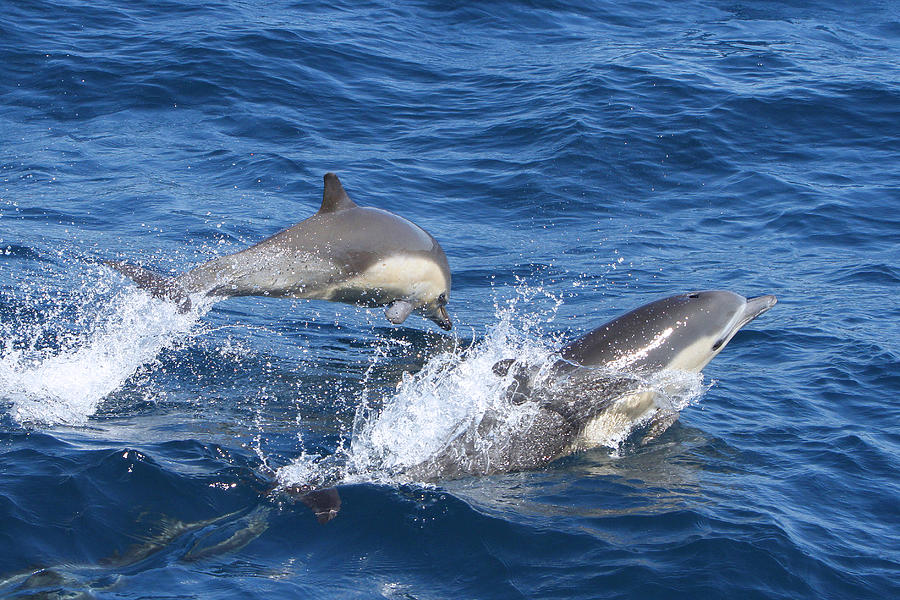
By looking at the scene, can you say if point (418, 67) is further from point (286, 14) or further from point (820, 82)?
point (820, 82)

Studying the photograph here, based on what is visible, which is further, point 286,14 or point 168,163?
point 286,14

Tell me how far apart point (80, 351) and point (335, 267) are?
8.08 ft

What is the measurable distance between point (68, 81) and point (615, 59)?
10.7 meters

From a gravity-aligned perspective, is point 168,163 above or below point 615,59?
below

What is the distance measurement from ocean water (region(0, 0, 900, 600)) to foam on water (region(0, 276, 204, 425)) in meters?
0.05

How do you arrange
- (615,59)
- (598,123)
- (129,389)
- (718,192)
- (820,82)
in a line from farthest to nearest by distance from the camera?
(615,59) → (820,82) → (598,123) → (718,192) → (129,389)

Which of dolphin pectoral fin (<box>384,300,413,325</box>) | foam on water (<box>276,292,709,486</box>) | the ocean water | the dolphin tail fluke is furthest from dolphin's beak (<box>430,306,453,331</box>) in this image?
the dolphin tail fluke

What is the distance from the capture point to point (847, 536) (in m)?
7.25

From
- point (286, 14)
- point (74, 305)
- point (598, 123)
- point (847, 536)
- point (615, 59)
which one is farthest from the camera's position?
point (286, 14)

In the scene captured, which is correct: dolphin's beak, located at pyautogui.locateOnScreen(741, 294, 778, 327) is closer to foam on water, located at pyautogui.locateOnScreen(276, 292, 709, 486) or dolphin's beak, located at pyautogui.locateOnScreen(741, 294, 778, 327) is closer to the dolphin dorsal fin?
foam on water, located at pyautogui.locateOnScreen(276, 292, 709, 486)

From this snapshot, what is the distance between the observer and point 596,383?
Answer: 333 inches

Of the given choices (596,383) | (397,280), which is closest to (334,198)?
(397,280)

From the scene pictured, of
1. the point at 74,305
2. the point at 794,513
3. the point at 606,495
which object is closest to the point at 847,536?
the point at 794,513

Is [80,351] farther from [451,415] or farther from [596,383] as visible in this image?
[596,383]
